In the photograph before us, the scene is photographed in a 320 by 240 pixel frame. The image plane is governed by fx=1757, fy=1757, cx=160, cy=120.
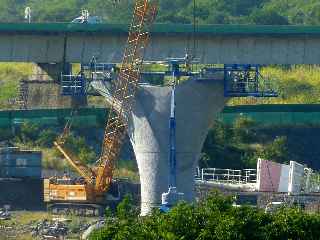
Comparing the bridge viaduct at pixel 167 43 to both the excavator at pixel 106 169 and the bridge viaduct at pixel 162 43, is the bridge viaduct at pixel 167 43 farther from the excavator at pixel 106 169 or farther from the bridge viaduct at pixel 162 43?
the excavator at pixel 106 169

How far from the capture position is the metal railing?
114 meters

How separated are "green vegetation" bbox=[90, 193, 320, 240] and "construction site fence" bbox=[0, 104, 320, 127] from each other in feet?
215

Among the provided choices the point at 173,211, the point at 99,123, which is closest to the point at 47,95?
the point at 99,123

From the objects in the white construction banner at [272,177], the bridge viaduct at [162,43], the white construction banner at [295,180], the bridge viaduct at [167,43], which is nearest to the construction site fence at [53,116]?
the bridge viaduct at [167,43]

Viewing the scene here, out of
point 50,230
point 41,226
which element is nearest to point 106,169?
point 41,226

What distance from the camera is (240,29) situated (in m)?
112

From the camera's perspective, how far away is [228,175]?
113m

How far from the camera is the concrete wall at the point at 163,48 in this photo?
4343 inches

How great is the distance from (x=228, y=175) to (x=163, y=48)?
9.52 m

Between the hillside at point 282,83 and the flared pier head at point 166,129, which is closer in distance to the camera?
the flared pier head at point 166,129

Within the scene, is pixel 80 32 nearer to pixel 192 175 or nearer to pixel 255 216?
pixel 192 175

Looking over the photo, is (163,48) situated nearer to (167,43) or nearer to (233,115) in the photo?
(167,43)

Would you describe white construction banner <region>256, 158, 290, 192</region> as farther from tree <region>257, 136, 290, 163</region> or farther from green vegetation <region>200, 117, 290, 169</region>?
tree <region>257, 136, 290, 163</region>

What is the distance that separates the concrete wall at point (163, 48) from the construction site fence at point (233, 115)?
19.6 m
